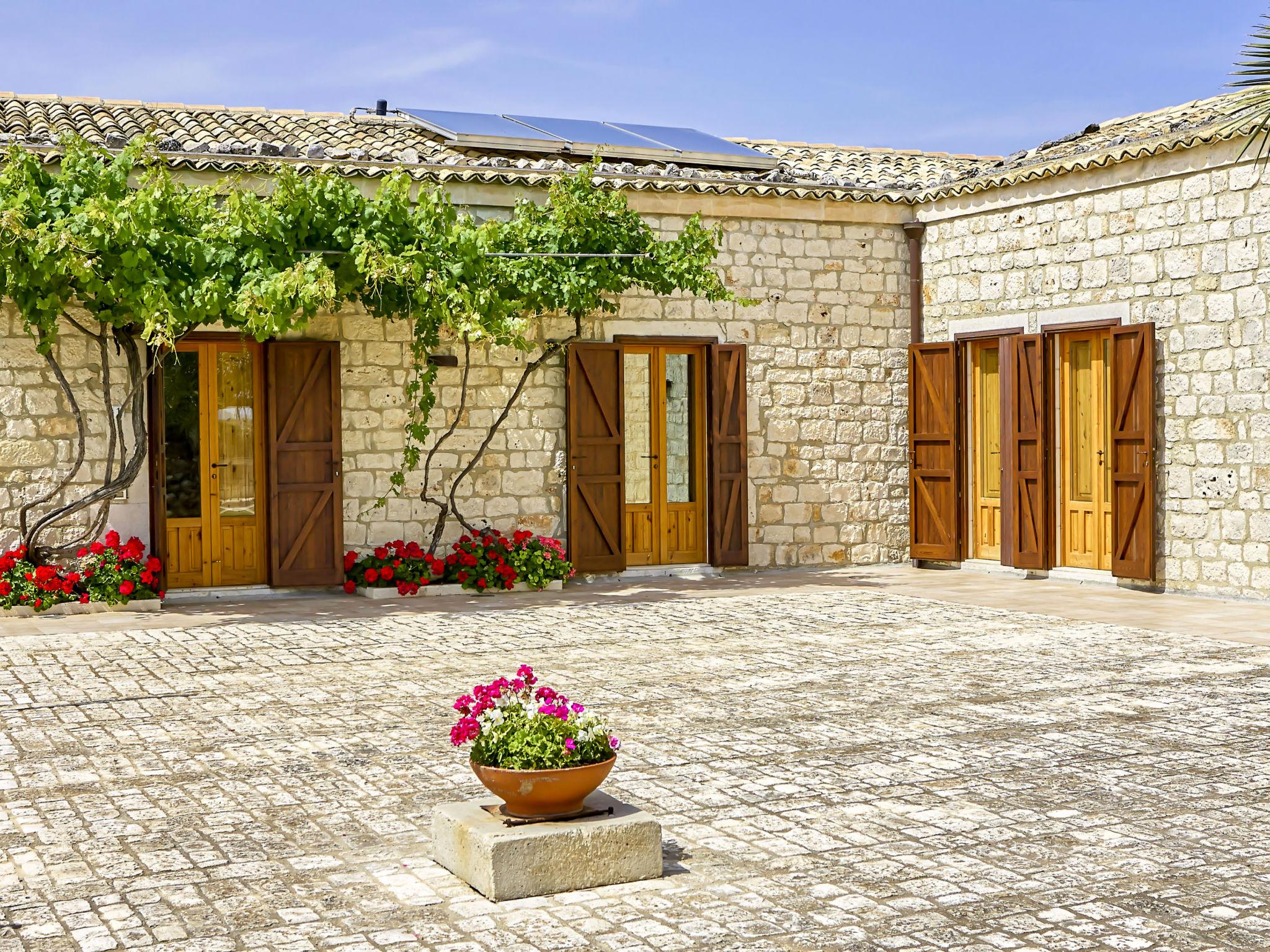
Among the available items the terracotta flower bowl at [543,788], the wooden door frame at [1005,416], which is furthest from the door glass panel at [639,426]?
the terracotta flower bowl at [543,788]

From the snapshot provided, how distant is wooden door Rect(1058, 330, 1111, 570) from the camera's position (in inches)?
463

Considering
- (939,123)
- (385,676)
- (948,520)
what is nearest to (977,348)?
(948,520)

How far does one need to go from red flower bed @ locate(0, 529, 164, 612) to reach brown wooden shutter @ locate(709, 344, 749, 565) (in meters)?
4.83

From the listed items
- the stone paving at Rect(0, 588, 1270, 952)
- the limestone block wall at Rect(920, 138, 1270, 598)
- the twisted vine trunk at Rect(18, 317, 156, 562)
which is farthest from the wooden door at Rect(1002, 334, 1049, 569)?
the twisted vine trunk at Rect(18, 317, 156, 562)

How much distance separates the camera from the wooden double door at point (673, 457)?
12.6 meters

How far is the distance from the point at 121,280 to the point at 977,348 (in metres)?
7.39

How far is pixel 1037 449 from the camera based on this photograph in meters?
12.1

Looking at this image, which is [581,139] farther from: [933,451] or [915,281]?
[933,451]

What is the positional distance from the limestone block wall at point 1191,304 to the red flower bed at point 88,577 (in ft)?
24.8

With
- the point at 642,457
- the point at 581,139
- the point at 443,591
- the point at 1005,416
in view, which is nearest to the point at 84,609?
the point at 443,591

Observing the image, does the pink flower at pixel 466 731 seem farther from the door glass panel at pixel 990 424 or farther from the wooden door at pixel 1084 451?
the door glass panel at pixel 990 424

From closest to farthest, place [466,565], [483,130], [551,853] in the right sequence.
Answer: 1. [551,853]
2. [466,565]
3. [483,130]

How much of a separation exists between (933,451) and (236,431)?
6284 millimetres

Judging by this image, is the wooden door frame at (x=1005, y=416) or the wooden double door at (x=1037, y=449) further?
the wooden door frame at (x=1005, y=416)
